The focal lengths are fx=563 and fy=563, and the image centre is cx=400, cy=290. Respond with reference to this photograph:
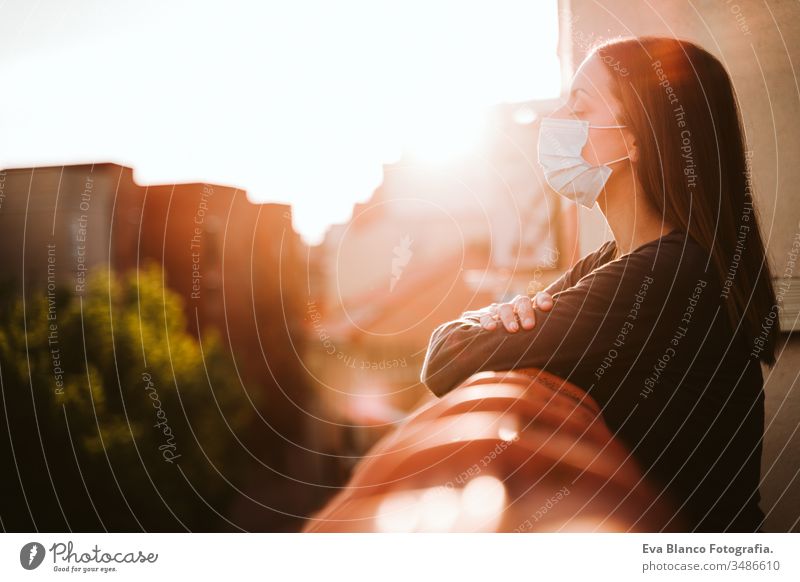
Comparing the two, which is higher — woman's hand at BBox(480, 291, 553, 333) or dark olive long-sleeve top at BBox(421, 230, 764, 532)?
woman's hand at BBox(480, 291, 553, 333)

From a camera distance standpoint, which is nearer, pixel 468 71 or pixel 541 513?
pixel 541 513

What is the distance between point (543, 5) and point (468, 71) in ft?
0.61

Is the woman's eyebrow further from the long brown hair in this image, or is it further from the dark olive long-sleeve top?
the dark olive long-sleeve top

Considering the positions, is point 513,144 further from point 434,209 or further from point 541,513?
point 541,513

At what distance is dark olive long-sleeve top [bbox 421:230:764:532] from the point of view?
742mm

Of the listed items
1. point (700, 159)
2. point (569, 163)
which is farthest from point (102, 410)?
point (700, 159)

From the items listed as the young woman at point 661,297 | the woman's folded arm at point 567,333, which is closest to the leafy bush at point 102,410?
the woman's folded arm at point 567,333

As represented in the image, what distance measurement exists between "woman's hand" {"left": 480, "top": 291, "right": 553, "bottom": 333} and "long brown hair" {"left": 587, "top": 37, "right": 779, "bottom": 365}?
260 millimetres

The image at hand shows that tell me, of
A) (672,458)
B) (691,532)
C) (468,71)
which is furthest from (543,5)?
(691,532)

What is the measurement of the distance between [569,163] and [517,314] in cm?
33

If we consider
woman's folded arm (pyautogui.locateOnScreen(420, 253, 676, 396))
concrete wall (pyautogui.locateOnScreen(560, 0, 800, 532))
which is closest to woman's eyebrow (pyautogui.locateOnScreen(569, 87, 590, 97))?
concrete wall (pyautogui.locateOnScreen(560, 0, 800, 532))

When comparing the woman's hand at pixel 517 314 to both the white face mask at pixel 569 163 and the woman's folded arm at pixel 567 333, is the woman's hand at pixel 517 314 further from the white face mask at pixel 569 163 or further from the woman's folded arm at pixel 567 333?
the white face mask at pixel 569 163
